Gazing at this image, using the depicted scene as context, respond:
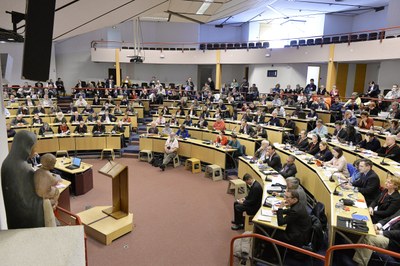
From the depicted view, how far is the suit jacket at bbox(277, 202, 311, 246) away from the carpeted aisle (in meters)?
1.34

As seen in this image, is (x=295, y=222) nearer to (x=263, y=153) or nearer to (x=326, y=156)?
(x=326, y=156)

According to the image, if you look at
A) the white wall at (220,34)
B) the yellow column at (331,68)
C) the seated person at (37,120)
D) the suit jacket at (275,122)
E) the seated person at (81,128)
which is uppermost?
the white wall at (220,34)

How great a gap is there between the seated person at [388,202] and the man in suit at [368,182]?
62cm

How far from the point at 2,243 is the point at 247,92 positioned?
1682 cm

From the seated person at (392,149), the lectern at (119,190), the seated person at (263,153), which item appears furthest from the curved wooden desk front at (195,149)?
the seated person at (392,149)

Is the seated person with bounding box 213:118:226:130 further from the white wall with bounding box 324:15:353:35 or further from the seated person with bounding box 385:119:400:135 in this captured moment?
the white wall with bounding box 324:15:353:35

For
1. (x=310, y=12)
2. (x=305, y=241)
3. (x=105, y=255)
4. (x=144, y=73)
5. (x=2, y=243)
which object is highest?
(x=310, y=12)

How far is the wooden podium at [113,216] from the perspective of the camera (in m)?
6.33

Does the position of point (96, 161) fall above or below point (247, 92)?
below

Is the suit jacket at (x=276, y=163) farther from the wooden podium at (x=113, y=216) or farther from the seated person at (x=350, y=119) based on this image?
the wooden podium at (x=113, y=216)

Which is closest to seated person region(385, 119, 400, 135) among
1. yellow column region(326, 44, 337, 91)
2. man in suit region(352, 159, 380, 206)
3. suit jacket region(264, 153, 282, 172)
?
man in suit region(352, 159, 380, 206)

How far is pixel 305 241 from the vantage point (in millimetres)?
5234

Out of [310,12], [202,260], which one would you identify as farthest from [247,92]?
[202,260]

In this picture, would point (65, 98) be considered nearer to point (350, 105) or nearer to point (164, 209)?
point (164, 209)
